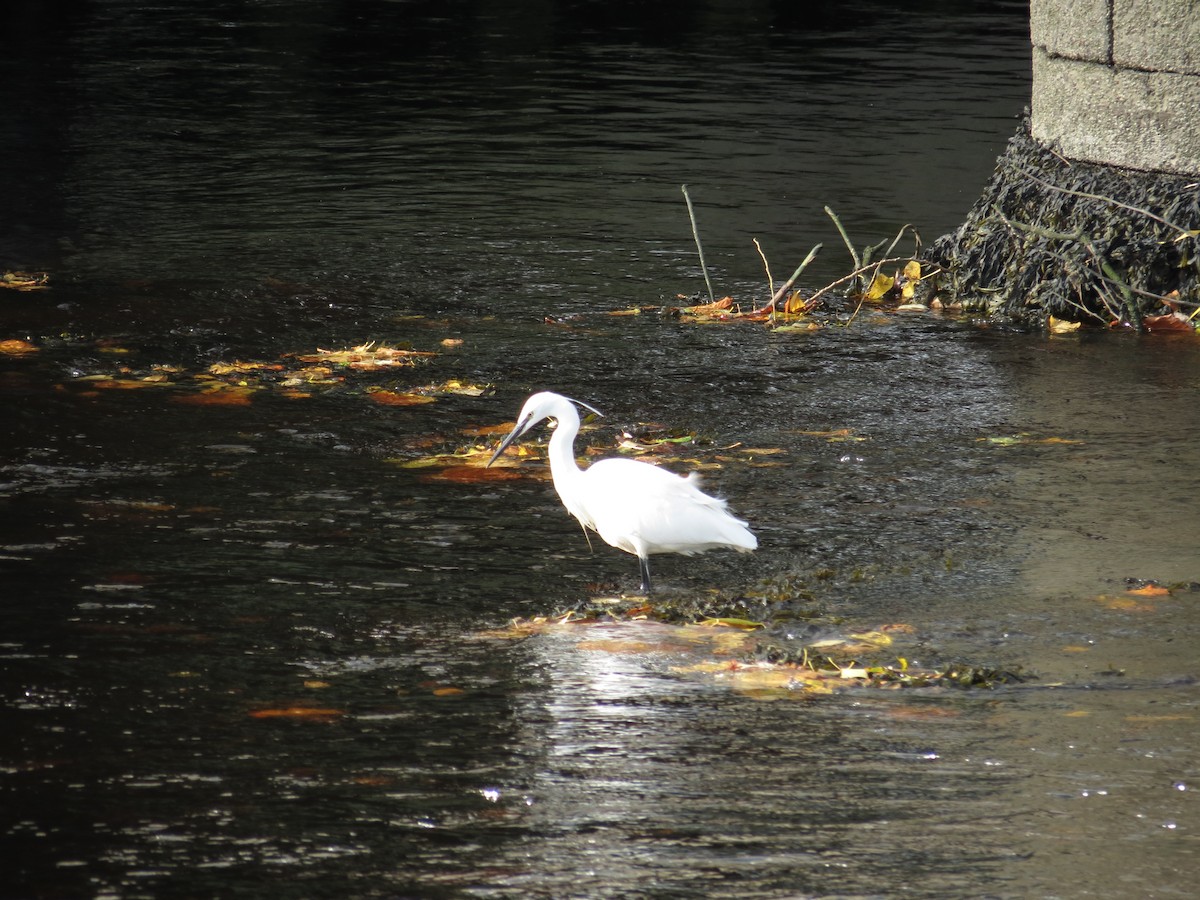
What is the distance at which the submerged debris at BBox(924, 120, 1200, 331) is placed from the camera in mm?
10328

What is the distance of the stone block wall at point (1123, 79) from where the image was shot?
10.1 m

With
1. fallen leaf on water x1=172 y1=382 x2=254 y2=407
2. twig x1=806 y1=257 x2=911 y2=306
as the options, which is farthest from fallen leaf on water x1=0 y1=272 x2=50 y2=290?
twig x1=806 y1=257 x2=911 y2=306

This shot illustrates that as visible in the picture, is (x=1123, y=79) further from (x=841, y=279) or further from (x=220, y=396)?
(x=220, y=396)

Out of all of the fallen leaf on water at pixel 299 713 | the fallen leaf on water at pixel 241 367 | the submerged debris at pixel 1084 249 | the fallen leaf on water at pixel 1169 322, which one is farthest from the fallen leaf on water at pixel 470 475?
the fallen leaf on water at pixel 1169 322

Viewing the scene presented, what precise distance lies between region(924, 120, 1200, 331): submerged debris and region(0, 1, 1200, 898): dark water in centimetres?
53

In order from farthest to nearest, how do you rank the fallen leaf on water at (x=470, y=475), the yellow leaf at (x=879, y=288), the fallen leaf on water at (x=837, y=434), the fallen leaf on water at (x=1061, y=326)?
1. the yellow leaf at (x=879, y=288)
2. the fallen leaf on water at (x=1061, y=326)
3. the fallen leaf on water at (x=837, y=434)
4. the fallen leaf on water at (x=470, y=475)

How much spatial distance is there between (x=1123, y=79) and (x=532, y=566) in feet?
20.2

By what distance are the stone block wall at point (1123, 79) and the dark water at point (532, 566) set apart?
4.63ft

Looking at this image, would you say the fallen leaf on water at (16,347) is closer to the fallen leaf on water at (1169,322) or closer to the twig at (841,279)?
the twig at (841,279)

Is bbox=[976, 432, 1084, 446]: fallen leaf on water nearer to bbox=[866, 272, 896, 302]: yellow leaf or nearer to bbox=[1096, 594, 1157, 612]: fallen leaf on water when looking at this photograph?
bbox=[1096, 594, 1157, 612]: fallen leaf on water

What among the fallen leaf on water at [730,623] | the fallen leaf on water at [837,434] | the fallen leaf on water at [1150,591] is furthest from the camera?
the fallen leaf on water at [837,434]

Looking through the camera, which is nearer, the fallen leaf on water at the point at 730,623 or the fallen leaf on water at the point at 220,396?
the fallen leaf on water at the point at 730,623

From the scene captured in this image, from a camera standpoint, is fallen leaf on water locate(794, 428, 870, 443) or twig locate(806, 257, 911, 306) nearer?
fallen leaf on water locate(794, 428, 870, 443)

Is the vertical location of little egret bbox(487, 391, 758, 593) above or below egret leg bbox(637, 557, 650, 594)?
above
